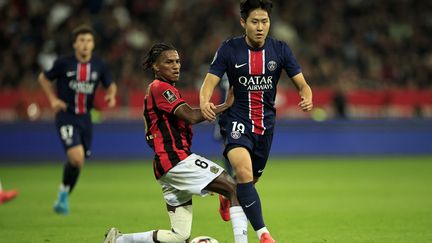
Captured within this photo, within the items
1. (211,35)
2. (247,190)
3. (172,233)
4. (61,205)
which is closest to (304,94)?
(247,190)

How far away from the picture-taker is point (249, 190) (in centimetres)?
768

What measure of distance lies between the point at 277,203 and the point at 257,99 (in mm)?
5045

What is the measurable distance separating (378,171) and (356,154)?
3.81m

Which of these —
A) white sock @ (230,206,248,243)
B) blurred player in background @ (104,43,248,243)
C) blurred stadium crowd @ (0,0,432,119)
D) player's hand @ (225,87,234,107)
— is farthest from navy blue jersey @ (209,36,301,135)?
blurred stadium crowd @ (0,0,432,119)

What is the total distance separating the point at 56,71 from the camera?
39.7 feet

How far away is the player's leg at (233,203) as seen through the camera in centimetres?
741

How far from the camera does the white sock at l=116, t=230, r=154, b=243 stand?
758 cm

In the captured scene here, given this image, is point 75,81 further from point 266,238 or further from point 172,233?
point 266,238

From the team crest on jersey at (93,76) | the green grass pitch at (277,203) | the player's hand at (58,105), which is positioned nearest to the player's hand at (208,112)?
the green grass pitch at (277,203)

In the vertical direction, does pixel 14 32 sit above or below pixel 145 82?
above

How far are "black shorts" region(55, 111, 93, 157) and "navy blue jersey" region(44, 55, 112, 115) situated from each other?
3.9 inches

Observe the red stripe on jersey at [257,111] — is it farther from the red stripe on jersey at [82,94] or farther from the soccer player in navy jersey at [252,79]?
the red stripe on jersey at [82,94]

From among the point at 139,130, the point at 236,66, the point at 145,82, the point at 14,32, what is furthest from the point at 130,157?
the point at 236,66

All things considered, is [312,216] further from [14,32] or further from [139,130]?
[14,32]
